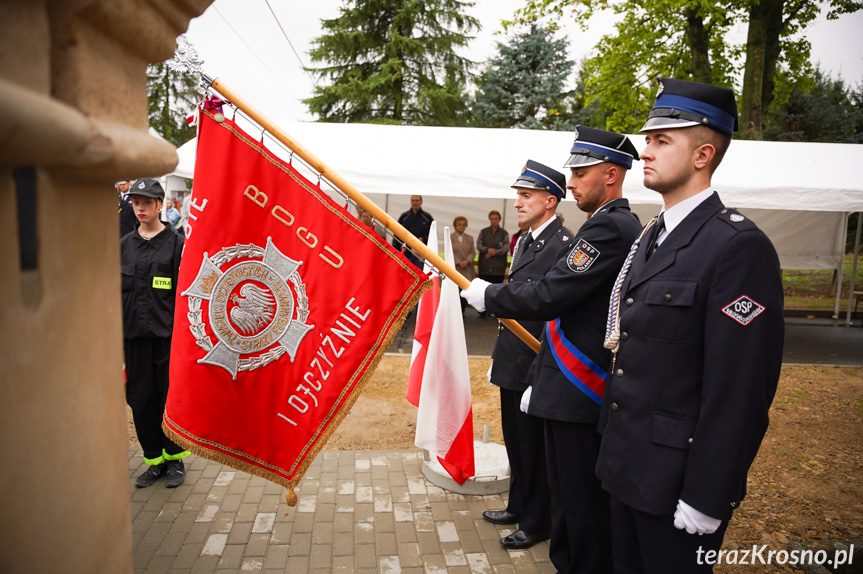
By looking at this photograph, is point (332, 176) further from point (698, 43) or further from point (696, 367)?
point (698, 43)

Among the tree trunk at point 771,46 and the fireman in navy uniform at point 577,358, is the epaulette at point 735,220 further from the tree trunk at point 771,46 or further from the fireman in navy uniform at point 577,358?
the tree trunk at point 771,46

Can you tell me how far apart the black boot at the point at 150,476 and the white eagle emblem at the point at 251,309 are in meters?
2.16

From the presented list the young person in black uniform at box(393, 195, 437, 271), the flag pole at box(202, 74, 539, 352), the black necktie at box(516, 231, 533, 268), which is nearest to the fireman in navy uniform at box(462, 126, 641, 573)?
the flag pole at box(202, 74, 539, 352)

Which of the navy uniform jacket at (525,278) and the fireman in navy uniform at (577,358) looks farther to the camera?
the navy uniform jacket at (525,278)

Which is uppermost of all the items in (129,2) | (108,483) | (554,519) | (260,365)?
(129,2)

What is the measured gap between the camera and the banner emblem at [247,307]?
2.89m

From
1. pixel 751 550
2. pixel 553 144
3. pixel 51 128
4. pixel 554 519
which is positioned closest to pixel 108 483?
pixel 51 128

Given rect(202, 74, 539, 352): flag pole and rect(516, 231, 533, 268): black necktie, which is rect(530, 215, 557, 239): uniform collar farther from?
rect(202, 74, 539, 352): flag pole

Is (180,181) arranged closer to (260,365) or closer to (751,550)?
(260,365)

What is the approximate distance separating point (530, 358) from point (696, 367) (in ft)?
5.31

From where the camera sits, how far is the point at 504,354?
12.6 feet

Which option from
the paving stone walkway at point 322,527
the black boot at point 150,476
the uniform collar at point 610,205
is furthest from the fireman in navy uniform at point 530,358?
the black boot at point 150,476

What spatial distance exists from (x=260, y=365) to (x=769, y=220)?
43.2 ft

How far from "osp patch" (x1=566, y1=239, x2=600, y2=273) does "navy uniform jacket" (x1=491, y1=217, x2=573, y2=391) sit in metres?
0.53
